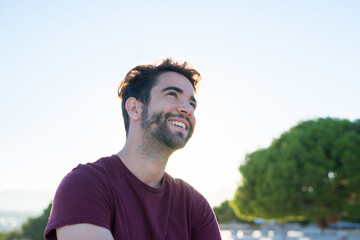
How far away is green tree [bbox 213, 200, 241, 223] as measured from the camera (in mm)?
51719

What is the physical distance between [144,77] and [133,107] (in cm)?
27

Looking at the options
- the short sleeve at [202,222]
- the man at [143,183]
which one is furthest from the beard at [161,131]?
the short sleeve at [202,222]

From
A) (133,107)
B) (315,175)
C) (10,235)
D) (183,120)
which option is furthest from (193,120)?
(10,235)

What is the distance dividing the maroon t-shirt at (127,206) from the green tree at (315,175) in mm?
21493

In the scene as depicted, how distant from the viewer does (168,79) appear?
2721 mm

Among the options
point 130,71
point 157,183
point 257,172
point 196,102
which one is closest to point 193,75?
point 196,102

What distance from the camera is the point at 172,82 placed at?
8.83 feet

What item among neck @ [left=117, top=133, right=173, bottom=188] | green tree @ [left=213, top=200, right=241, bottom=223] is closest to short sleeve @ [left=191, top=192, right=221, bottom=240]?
neck @ [left=117, top=133, right=173, bottom=188]

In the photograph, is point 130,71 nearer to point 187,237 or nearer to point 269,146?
point 187,237

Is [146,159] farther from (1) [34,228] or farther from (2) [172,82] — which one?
(1) [34,228]

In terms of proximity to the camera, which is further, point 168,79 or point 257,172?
point 257,172

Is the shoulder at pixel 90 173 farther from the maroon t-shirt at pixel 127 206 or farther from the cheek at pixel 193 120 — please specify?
the cheek at pixel 193 120

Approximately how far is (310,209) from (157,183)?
22397 mm

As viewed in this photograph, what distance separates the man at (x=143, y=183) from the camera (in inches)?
73.9
